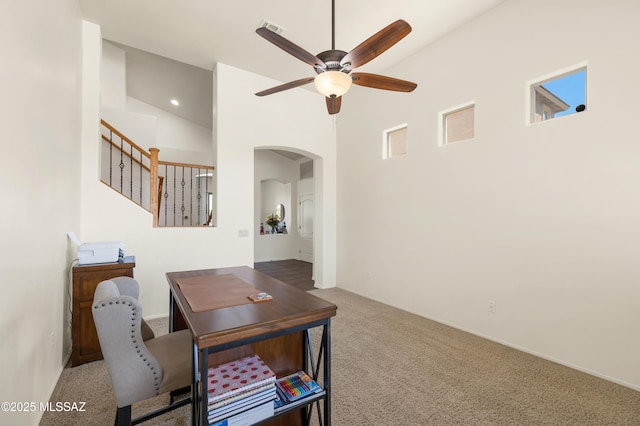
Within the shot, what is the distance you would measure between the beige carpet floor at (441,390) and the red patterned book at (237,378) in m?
0.73

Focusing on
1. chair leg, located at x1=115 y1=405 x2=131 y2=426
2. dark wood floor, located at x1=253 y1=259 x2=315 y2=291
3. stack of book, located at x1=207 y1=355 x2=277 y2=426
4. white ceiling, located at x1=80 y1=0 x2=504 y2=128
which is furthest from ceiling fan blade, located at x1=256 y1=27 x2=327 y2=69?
dark wood floor, located at x1=253 y1=259 x2=315 y2=291

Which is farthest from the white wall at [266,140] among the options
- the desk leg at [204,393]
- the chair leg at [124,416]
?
the desk leg at [204,393]

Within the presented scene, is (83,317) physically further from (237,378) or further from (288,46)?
(288,46)

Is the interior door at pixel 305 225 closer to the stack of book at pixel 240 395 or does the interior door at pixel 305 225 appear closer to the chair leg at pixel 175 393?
the chair leg at pixel 175 393

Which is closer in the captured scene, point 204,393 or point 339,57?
point 204,393

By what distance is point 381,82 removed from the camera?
241 centimetres

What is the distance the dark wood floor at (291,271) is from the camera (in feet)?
18.7

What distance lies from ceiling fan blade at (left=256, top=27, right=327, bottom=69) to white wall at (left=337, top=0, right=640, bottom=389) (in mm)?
2205

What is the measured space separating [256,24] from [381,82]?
2.05 meters

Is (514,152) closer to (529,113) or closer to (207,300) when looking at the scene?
(529,113)

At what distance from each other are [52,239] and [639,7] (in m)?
4.97

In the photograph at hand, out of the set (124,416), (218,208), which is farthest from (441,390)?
(218,208)

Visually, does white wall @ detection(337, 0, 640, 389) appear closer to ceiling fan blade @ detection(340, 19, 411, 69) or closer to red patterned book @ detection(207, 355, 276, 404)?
ceiling fan blade @ detection(340, 19, 411, 69)

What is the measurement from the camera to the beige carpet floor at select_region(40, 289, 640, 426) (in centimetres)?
186
